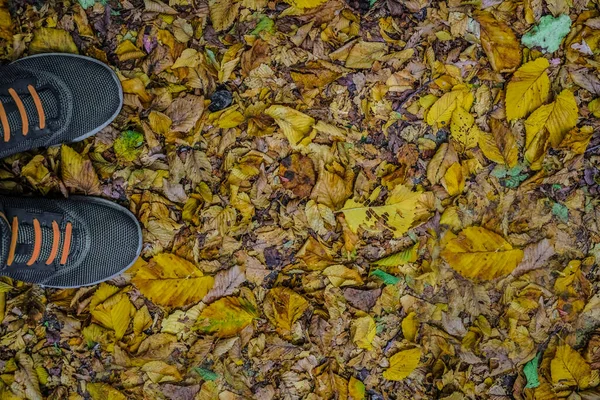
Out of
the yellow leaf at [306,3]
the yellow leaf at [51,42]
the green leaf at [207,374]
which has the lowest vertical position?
the green leaf at [207,374]

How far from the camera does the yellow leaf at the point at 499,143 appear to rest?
233 centimetres

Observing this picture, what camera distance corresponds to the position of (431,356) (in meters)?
2.35

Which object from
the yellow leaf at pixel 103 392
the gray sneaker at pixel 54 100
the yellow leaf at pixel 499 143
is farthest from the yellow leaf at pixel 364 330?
the gray sneaker at pixel 54 100

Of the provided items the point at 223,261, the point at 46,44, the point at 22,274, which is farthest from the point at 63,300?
the point at 46,44

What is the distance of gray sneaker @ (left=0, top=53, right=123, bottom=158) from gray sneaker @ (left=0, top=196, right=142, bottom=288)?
0.88 feet

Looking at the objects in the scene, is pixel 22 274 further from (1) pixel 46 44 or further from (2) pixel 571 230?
(2) pixel 571 230

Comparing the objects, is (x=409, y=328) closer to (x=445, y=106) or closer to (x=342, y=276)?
(x=342, y=276)

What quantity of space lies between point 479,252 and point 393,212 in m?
0.41

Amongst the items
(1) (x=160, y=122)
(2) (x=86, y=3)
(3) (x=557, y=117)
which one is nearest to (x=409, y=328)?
(3) (x=557, y=117)

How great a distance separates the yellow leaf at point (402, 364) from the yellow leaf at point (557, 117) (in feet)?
3.58

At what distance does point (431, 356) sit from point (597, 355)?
2.40ft

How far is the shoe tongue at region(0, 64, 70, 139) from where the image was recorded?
211 cm

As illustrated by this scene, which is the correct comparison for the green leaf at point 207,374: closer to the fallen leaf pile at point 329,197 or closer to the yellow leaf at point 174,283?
the fallen leaf pile at point 329,197

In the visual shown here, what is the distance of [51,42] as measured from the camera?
229 centimetres
